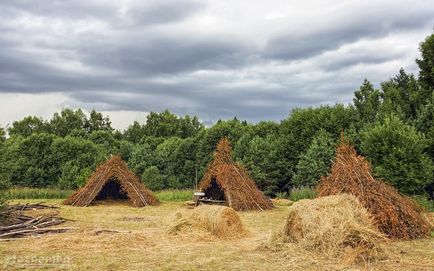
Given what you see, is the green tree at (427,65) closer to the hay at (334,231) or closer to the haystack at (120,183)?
the haystack at (120,183)

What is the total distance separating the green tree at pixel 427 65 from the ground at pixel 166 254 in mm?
19929

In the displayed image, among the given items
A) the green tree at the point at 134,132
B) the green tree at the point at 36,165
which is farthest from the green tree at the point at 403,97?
the green tree at the point at 134,132

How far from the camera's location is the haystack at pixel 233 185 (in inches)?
757

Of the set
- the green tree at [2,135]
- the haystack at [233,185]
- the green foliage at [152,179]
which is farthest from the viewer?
the green foliage at [152,179]

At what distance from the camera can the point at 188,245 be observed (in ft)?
34.2

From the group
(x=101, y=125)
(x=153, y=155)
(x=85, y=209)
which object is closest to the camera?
(x=85, y=209)

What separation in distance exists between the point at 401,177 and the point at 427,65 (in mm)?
13517

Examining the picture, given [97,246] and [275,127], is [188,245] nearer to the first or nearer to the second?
[97,246]

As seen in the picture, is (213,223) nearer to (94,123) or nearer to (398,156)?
(398,156)

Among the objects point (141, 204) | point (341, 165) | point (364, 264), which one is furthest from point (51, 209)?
point (364, 264)

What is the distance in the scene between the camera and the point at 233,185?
19.7 meters

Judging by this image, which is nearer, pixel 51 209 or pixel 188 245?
pixel 188 245

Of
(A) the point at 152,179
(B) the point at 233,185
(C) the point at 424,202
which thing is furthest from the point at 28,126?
(C) the point at 424,202

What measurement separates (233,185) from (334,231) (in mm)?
10839
